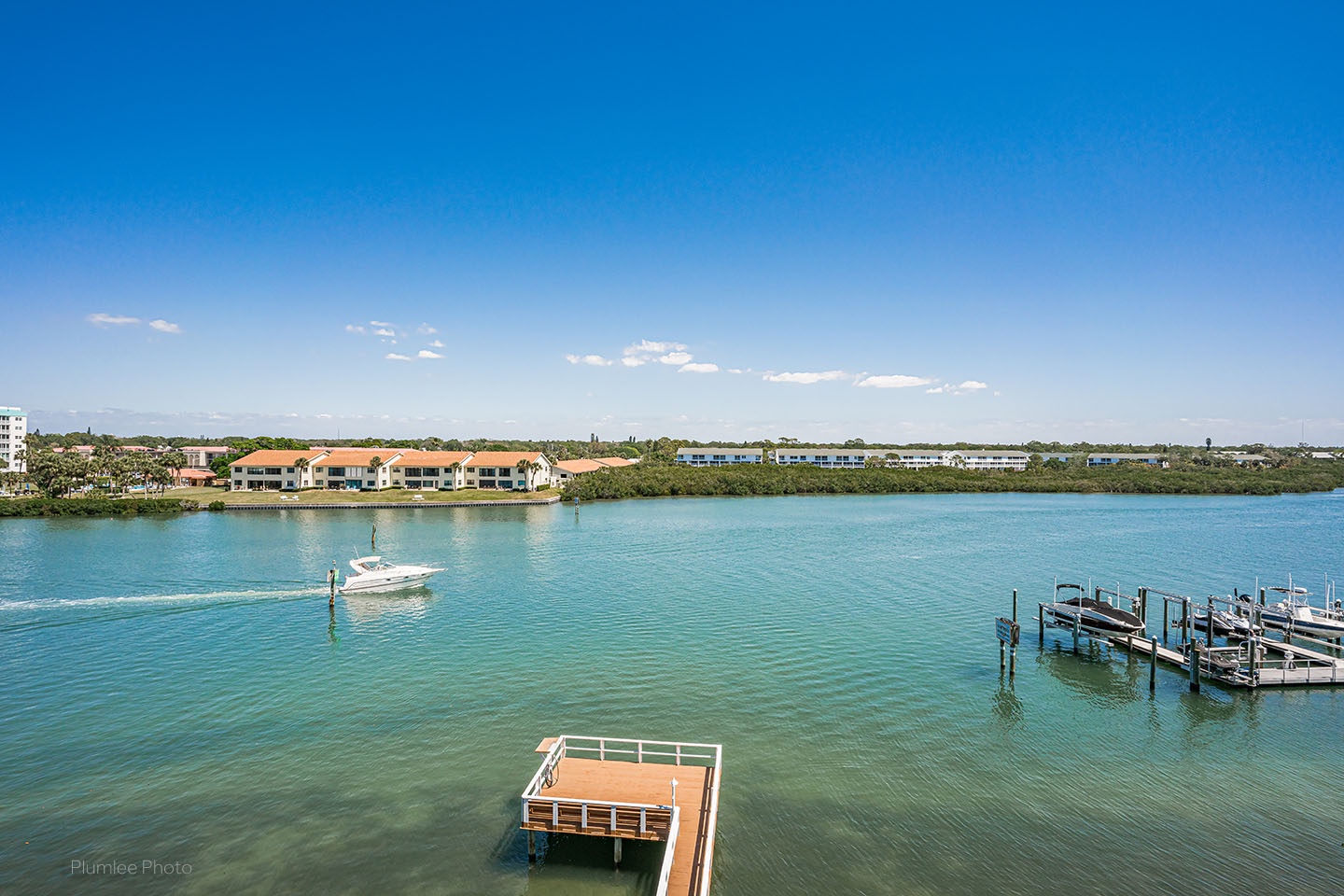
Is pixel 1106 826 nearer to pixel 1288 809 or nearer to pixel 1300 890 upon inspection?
pixel 1300 890

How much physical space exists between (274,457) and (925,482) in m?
98.5

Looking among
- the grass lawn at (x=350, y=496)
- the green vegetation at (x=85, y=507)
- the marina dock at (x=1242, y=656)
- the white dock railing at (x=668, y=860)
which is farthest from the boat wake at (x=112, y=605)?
the grass lawn at (x=350, y=496)

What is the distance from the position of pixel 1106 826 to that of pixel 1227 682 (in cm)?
1221

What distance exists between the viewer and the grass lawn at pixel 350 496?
80.7 meters

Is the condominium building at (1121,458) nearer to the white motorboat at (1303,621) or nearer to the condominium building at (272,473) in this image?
the white motorboat at (1303,621)

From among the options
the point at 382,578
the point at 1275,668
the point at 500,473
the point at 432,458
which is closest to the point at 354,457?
the point at 432,458

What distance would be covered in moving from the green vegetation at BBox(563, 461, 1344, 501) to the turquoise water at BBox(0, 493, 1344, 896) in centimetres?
6402

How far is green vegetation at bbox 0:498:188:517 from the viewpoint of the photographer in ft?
225

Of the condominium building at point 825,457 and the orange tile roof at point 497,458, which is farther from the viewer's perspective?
the condominium building at point 825,457

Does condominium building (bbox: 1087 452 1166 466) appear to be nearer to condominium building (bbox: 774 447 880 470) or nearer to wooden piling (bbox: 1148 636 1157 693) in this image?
condominium building (bbox: 774 447 880 470)

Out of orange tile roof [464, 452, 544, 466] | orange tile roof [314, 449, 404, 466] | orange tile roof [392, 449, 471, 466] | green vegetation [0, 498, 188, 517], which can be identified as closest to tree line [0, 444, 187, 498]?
green vegetation [0, 498, 188, 517]

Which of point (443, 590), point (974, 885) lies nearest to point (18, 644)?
point (443, 590)

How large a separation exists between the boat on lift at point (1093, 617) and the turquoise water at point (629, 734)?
3.74 feet

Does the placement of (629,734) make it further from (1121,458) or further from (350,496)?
(1121,458)
